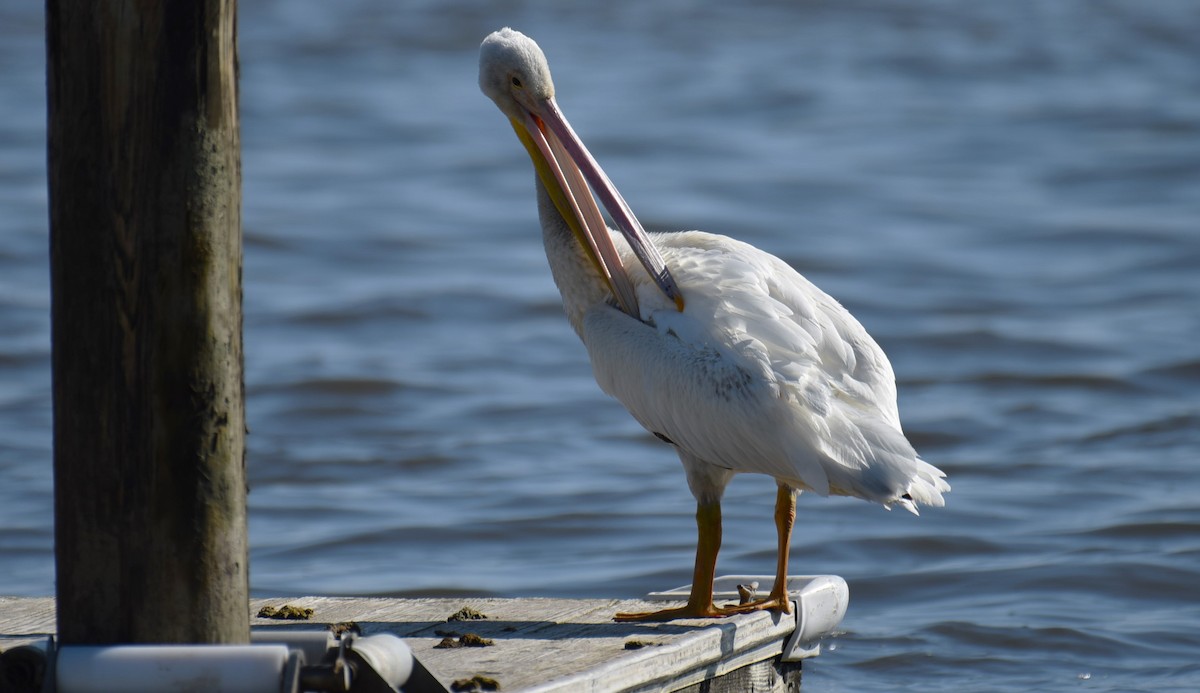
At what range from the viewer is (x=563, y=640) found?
3879 millimetres

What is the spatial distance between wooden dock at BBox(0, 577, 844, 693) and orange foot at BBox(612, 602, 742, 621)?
1.6 inches

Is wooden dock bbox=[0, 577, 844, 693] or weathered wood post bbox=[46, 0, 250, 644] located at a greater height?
weathered wood post bbox=[46, 0, 250, 644]

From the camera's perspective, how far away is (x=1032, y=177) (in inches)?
581

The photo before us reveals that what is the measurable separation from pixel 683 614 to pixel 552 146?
1.43 meters

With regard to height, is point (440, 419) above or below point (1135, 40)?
below

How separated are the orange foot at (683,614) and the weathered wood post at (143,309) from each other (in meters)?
1.37

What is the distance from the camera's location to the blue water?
6.64 metres

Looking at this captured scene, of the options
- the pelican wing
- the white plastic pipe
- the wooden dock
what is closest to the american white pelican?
the pelican wing

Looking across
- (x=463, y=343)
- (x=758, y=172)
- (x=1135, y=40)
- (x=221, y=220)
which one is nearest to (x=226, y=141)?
(x=221, y=220)

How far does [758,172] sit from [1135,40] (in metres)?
7.21

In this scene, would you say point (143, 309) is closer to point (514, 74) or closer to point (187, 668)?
point (187, 668)

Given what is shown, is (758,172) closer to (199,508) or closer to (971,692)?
(971,692)

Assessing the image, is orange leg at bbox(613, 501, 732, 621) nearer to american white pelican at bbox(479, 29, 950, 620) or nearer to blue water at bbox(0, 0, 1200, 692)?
american white pelican at bbox(479, 29, 950, 620)

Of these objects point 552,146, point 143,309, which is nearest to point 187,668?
point 143,309
